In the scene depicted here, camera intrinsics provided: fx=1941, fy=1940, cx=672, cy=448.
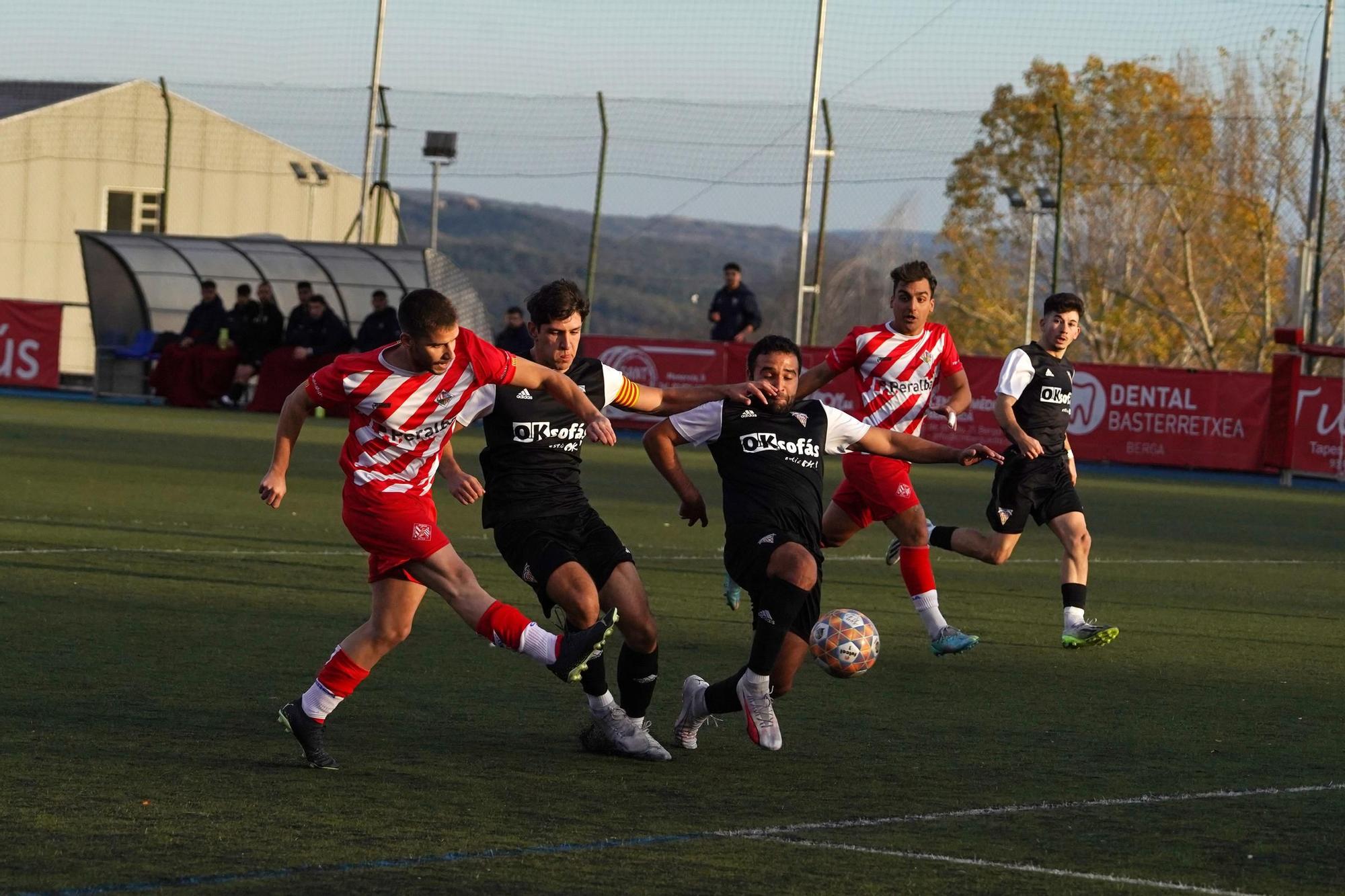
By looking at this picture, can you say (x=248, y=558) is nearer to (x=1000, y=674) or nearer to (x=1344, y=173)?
(x=1000, y=674)

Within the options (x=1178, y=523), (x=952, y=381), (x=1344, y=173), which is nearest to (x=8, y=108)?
(x=1344, y=173)

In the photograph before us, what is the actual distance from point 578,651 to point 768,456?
137 centimetres

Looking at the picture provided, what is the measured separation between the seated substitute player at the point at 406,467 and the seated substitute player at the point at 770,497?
64 cm

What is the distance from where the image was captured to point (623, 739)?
6461mm

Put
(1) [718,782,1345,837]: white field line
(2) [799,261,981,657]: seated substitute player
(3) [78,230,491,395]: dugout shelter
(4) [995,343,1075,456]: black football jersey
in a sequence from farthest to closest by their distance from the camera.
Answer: (3) [78,230,491,395]: dugout shelter < (4) [995,343,1075,456]: black football jersey < (2) [799,261,981,657]: seated substitute player < (1) [718,782,1345,837]: white field line

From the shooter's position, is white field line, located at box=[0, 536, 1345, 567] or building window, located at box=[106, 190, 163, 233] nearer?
white field line, located at box=[0, 536, 1345, 567]

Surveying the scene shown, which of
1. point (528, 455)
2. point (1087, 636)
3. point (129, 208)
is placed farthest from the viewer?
point (129, 208)

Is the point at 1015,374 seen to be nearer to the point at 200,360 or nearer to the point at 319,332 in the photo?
the point at 319,332

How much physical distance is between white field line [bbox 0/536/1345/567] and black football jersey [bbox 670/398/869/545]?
570 cm

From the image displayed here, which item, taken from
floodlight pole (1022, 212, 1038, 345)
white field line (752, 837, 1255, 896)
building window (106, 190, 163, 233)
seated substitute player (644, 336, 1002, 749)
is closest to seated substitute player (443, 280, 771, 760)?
seated substitute player (644, 336, 1002, 749)

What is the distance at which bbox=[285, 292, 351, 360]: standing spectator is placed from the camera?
28.3 metres

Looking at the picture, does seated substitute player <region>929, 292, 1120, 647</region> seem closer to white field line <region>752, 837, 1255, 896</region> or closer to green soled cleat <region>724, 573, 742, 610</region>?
green soled cleat <region>724, 573, 742, 610</region>

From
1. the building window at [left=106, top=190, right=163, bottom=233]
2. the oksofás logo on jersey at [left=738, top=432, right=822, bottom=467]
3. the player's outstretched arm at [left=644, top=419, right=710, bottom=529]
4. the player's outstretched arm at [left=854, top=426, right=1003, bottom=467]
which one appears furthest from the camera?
the building window at [left=106, top=190, right=163, bottom=233]

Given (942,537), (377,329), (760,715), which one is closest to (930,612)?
(942,537)
